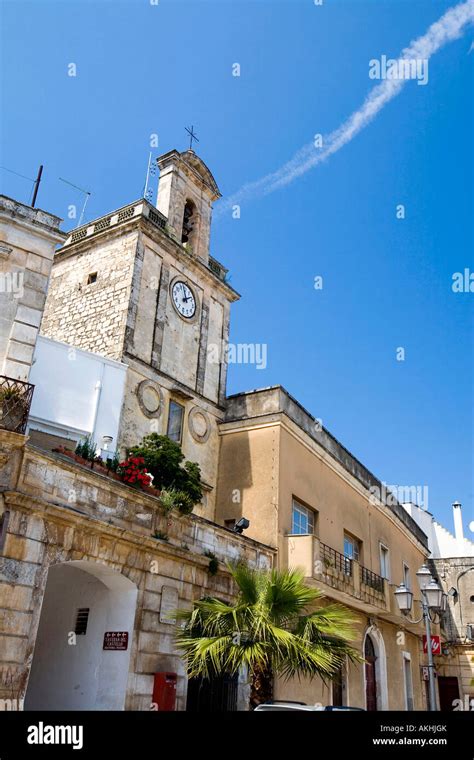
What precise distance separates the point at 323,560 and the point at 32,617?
8.82 m

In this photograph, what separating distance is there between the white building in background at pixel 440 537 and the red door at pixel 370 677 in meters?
15.7

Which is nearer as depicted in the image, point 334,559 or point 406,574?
point 334,559

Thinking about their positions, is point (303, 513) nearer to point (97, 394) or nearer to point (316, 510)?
point (316, 510)

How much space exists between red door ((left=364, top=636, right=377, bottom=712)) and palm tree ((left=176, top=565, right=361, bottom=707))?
35.1 ft

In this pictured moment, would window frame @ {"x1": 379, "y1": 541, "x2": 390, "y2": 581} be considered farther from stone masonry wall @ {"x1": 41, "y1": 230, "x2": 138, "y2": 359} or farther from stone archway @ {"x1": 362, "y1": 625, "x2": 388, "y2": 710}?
stone masonry wall @ {"x1": 41, "y1": 230, "x2": 138, "y2": 359}

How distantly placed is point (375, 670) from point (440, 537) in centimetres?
1716

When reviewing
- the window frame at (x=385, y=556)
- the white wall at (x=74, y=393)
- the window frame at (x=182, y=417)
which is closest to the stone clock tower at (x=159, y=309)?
the window frame at (x=182, y=417)

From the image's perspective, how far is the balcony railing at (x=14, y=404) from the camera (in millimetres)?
9906

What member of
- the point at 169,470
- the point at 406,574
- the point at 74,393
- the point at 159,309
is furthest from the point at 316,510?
the point at 406,574

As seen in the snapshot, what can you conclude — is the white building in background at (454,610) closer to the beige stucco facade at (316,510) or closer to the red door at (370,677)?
the beige stucco facade at (316,510)

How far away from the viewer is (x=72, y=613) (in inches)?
482

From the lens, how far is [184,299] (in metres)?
20.3
